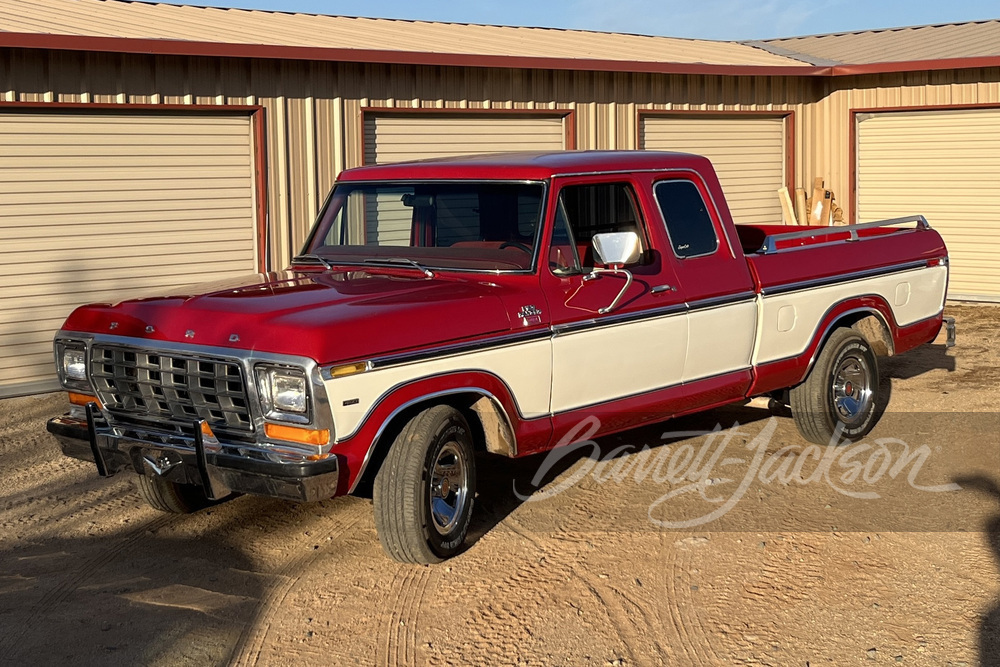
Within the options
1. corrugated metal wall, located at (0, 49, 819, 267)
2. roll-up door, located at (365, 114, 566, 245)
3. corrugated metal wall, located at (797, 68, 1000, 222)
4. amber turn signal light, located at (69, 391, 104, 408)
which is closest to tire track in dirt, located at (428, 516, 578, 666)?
amber turn signal light, located at (69, 391, 104, 408)

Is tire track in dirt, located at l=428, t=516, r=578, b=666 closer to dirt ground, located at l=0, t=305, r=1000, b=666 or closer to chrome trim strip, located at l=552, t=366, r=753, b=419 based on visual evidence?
dirt ground, located at l=0, t=305, r=1000, b=666

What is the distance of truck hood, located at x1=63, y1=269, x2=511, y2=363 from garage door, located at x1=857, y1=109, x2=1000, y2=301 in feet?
35.5

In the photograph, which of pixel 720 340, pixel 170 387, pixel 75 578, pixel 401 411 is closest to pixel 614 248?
pixel 720 340

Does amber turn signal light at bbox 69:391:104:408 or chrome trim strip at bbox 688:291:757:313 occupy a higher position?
chrome trim strip at bbox 688:291:757:313

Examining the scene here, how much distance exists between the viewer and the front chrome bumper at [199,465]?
4.99 metres

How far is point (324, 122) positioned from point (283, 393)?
7.06 meters

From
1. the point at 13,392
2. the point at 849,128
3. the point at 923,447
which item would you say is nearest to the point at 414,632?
the point at 923,447

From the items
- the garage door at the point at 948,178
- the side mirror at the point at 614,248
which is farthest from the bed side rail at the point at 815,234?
the garage door at the point at 948,178

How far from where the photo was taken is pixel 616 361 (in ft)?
20.7

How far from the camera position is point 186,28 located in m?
11.7

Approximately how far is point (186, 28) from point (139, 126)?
1617 mm

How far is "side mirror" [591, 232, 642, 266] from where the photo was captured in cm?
595

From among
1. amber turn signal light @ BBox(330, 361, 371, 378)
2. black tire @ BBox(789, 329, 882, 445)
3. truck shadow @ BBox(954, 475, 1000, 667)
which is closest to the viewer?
truck shadow @ BBox(954, 475, 1000, 667)

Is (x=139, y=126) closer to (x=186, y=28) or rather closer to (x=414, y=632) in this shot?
(x=186, y=28)
